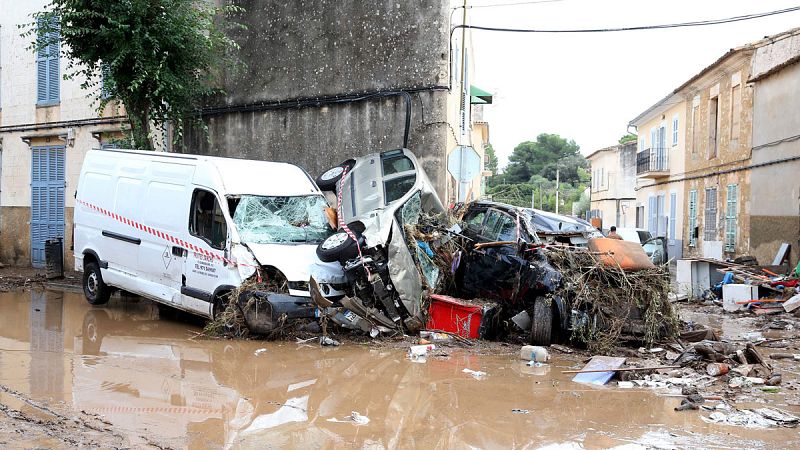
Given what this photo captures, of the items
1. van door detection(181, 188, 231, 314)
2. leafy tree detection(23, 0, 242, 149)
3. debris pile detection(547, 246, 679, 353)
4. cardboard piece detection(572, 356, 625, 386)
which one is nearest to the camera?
cardboard piece detection(572, 356, 625, 386)

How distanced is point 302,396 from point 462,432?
5.45 feet

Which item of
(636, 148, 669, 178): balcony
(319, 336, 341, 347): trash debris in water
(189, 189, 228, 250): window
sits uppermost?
(636, 148, 669, 178): balcony

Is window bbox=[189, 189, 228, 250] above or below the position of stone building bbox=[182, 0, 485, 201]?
below

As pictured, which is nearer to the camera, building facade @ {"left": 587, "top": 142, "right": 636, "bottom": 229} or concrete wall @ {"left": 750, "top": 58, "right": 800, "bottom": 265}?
concrete wall @ {"left": 750, "top": 58, "right": 800, "bottom": 265}

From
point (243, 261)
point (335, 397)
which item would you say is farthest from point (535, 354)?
point (243, 261)

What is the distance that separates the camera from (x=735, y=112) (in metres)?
21.6

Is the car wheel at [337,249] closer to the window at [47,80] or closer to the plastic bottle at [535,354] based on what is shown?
the plastic bottle at [535,354]

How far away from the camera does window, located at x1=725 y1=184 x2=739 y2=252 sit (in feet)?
69.9

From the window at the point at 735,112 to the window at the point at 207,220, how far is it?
56.8ft

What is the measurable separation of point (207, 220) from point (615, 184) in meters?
37.7

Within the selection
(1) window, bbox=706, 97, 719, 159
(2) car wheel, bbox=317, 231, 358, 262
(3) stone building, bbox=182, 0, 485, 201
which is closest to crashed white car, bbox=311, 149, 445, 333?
(2) car wheel, bbox=317, 231, 358, 262

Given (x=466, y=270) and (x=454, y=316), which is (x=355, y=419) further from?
(x=466, y=270)

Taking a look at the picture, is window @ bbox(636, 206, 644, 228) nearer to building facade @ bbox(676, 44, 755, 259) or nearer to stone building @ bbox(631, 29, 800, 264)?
stone building @ bbox(631, 29, 800, 264)

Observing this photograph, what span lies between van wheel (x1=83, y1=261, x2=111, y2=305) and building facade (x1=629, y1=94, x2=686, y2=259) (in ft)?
70.3
